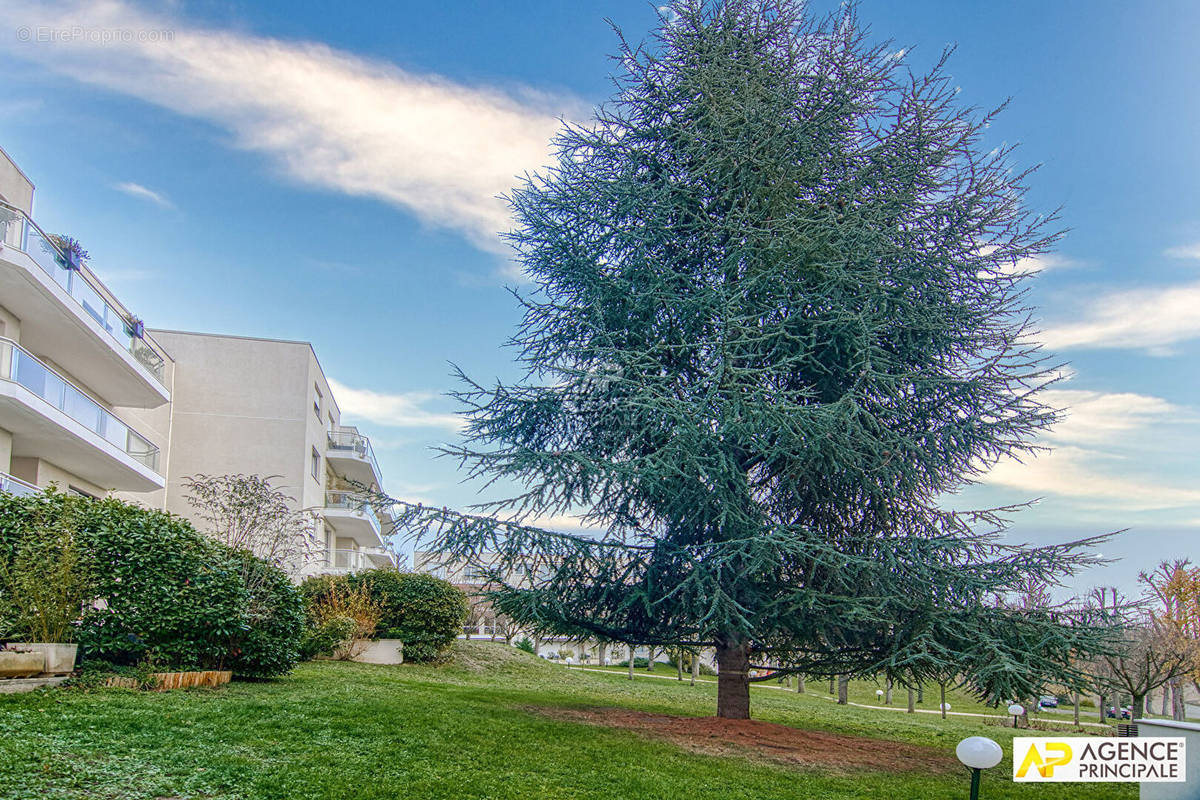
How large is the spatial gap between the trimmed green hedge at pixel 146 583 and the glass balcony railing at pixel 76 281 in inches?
292

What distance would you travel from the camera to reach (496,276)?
13.1 metres

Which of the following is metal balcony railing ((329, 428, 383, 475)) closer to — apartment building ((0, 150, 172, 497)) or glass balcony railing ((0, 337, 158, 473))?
apartment building ((0, 150, 172, 497))

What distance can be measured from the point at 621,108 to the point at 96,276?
51.6 ft

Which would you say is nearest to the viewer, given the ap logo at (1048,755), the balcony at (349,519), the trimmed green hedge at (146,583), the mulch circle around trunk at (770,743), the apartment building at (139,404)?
the ap logo at (1048,755)

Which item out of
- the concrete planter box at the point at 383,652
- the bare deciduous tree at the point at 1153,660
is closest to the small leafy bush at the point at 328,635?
the concrete planter box at the point at 383,652

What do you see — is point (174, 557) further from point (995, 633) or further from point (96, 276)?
point (96, 276)

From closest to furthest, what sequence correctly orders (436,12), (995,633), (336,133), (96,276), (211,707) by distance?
(211,707)
(995,633)
(436,12)
(336,133)
(96,276)

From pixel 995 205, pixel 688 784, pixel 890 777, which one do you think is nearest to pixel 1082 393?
pixel 995 205

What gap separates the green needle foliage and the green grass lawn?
64.1 inches

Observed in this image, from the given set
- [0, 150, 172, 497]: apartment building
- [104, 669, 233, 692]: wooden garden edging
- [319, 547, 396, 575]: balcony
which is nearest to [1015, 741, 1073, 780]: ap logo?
[104, 669, 233, 692]: wooden garden edging

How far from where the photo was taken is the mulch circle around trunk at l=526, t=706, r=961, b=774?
9.48 m

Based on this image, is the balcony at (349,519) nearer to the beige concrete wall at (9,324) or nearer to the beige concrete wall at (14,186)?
the beige concrete wall at (9,324)

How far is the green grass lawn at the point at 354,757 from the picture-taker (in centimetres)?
606

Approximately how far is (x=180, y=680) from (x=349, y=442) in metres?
27.1
